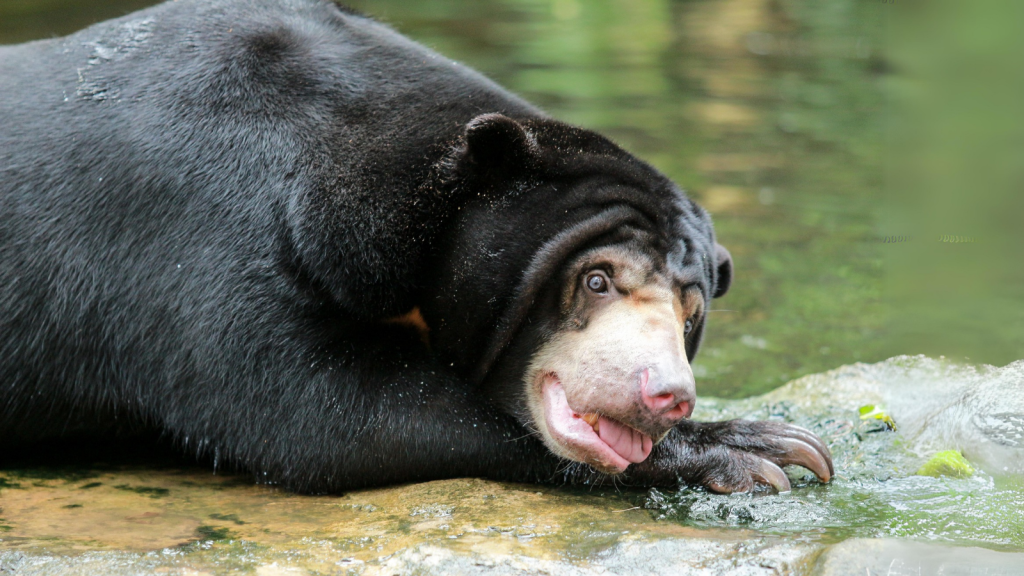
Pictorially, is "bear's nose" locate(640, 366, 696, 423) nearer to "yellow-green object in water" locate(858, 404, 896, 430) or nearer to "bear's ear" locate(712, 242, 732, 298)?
"bear's ear" locate(712, 242, 732, 298)

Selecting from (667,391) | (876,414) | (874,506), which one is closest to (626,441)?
(667,391)

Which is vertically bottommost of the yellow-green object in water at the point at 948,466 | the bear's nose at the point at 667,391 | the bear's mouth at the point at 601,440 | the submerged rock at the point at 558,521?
the submerged rock at the point at 558,521

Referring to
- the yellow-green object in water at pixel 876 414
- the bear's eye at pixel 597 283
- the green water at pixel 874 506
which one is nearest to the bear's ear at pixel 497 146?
the bear's eye at pixel 597 283

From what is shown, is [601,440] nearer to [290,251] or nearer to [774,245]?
[290,251]

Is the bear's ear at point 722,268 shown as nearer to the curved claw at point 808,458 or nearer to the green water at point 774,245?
the green water at point 774,245

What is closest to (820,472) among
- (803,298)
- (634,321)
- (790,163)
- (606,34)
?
(634,321)

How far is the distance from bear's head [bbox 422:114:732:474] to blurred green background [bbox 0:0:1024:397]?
125 cm

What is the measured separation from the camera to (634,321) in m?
3.45

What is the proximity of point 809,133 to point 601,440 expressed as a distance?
356 inches

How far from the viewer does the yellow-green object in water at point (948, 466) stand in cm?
351

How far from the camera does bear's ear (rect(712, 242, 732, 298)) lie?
14.2 ft

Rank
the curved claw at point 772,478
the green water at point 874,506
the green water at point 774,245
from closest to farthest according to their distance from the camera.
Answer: the green water at point 874,506
the green water at point 774,245
the curved claw at point 772,478

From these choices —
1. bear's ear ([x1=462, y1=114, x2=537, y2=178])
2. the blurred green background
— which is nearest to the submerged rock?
the blurred green background

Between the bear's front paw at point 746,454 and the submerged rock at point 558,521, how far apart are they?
0.25ft
